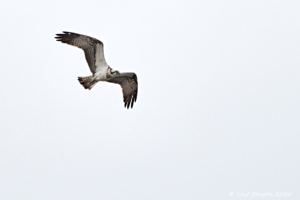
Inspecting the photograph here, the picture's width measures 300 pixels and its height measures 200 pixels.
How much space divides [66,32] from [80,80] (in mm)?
1845

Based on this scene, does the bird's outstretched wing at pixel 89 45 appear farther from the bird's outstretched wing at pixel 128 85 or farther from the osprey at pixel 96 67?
the bird's outstretched wing at pixel 128 85

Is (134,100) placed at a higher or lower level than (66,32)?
lower

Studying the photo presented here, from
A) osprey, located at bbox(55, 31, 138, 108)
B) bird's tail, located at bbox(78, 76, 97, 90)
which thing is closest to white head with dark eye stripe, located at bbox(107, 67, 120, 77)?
osprey, located at bbox(55, 31, 138, 108)

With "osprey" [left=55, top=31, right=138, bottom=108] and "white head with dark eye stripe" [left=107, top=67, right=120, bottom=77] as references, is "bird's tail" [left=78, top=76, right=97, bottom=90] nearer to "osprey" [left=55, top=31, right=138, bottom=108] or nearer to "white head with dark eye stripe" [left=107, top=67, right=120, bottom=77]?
"osprey" [left=55, top=31, right=138, bottom=108]

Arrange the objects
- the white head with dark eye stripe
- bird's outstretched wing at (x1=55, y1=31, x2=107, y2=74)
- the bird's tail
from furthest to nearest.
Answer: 1. the bird's tail
2. the white head with dark eye stripe
3. bird's outstretched wing at (x1=55, y1=31, x2=107, y2=74)

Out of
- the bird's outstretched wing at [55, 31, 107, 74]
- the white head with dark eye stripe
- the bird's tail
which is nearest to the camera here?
the bird's outstretched wing at [55, 31, 107, 74]

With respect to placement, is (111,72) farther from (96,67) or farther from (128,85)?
(128,85)

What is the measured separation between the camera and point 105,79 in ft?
97.2

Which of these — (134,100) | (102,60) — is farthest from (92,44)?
(134,100)

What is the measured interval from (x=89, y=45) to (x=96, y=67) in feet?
2.86

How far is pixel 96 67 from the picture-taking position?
2934cm

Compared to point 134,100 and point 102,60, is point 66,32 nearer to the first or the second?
point 102,60

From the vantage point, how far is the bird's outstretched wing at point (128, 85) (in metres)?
30.0

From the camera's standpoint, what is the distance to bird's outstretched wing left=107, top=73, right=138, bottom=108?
30.0 meters
